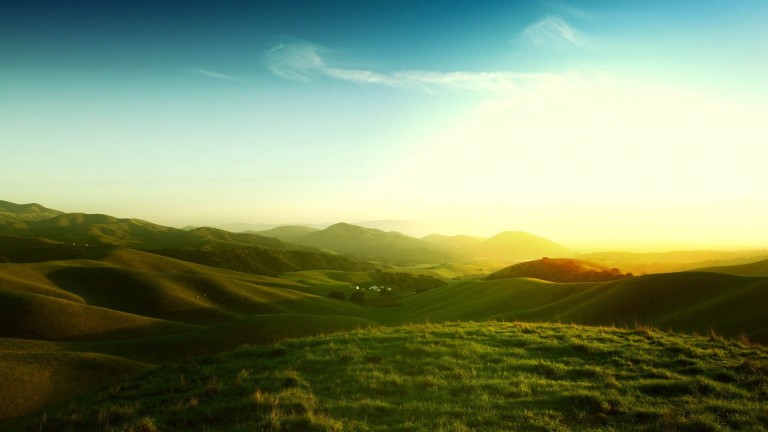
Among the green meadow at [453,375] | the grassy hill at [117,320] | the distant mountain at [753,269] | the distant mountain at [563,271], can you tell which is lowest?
the grassy hill at [117,320]

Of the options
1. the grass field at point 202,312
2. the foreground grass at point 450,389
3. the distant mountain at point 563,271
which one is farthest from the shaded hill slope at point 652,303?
the distant mountain at point 563,271

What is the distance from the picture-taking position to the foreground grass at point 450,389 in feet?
32.3

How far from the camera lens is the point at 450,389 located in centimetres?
1217

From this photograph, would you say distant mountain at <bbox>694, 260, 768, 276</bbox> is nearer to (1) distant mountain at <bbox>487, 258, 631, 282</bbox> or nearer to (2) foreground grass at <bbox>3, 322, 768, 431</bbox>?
(1) distant mountain at <bbox>487, 258, 631, 282</bbox>

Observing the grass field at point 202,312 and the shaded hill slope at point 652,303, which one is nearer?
the grass field at point 202,312

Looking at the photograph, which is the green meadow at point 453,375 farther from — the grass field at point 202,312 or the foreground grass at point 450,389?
the grass field at point 202,312

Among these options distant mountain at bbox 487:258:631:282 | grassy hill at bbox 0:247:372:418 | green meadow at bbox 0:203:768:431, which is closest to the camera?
green meadow at bbox 0:203:768:431

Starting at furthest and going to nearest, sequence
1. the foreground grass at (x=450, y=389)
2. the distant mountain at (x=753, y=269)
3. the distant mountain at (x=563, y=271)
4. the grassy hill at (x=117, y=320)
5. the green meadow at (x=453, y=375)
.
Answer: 1. the distant mountain at (x=563, y=271)
2. the distant mountain at (x=753, y=269)
3. the grassy hill at (x=117, y=320)
4. the green meadow at (x=453, y=375)
5. the foreground grass at (x=450, y=389)

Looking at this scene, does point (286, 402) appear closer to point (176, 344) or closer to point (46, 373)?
point (46, 373)

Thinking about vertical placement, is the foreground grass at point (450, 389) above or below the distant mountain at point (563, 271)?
above

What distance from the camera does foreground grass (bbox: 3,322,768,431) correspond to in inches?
388

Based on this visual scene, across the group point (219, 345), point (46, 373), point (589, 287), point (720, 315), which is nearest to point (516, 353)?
point (720, 315)

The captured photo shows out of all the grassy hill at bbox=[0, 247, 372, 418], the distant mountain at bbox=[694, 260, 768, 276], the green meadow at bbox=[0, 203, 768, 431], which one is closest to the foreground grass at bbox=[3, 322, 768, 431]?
the green meadow at bbox=[0, 203, 768, 431]

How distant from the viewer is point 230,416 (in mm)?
10641
